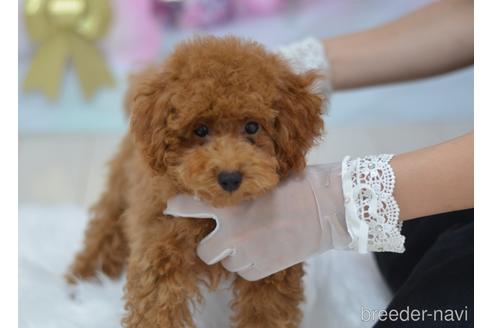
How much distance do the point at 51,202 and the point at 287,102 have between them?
1.22m

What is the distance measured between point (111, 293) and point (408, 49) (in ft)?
3.23

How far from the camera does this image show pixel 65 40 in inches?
99.5

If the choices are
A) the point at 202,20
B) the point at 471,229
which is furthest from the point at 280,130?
the point at 202,20

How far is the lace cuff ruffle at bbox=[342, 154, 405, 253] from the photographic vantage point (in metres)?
1.20

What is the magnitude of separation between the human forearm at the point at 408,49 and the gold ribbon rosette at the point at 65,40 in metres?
1.17

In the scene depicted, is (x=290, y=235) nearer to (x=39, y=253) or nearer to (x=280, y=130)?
(x=280, y=130)

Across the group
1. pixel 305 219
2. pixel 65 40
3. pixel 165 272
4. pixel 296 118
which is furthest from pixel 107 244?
pixel 65 40

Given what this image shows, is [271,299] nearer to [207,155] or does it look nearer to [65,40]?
[207,155]

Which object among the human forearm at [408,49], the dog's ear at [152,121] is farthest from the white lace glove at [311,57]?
the dog's ear at [152,121]

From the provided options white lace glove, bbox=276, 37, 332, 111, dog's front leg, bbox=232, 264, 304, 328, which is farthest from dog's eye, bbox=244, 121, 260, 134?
white lace glove, bbox=276, 37, 332, 111

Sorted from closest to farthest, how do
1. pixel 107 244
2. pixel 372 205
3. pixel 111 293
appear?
pixel 372 205, pixel 111 293, pixel 107 244

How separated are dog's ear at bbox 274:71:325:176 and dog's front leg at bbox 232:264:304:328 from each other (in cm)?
24

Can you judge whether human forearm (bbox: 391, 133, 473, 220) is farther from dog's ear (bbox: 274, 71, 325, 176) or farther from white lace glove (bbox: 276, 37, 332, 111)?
white lace glove (bbox: 276, 37, 332, 111)

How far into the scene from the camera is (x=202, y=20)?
250 centimetres
